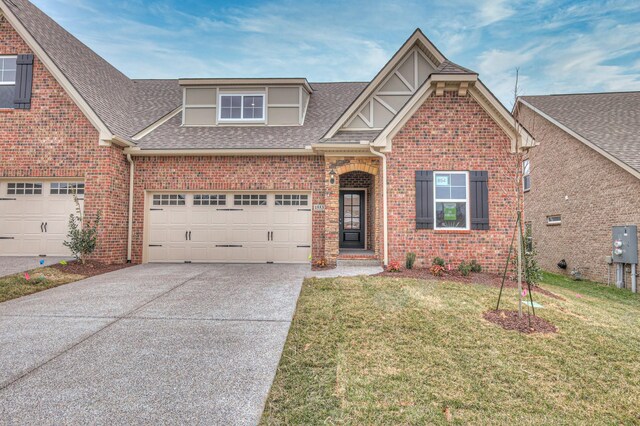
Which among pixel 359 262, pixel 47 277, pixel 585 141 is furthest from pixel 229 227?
pixel 585 141

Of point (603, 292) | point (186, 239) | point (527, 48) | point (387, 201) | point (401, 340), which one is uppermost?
point (527, 48)

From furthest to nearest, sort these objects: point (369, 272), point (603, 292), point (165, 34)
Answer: point (165, 34) → point (603, 292) → point (369, 272)

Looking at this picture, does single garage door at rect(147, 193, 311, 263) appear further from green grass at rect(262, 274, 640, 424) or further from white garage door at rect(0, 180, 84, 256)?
green grass at rect(262, 274, 640, 424)

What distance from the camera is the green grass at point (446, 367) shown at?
278 cm

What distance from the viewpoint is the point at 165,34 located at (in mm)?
18594

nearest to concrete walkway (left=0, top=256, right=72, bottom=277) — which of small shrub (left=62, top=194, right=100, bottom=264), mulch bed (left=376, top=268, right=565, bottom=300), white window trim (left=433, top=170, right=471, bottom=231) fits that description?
small shrub (left=62, top=194, right=100, bottom=264)

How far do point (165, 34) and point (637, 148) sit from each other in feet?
73.9

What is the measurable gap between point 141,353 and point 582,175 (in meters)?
15.6

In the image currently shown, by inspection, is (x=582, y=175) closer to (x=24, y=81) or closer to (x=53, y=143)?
(x=53, y=143)

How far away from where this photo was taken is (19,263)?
348 inches

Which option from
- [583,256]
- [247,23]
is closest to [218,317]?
[583,256]

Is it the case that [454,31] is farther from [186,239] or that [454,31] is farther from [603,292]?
[186,239]

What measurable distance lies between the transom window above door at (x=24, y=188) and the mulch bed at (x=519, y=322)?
1232 cm

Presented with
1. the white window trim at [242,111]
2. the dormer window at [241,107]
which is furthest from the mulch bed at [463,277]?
the dormer window at [241,107]
